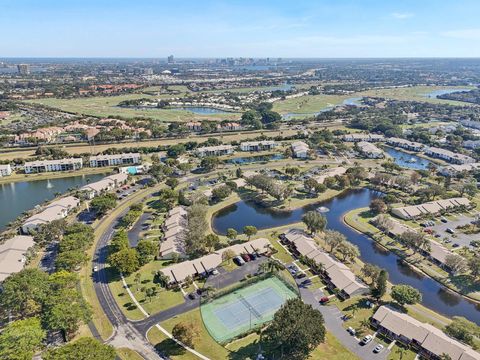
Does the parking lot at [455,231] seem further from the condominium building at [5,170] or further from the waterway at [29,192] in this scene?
the condominium building at [5,170]

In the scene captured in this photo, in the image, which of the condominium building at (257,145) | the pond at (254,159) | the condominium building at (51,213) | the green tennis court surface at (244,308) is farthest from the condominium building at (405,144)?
the condominium building at (51,213)

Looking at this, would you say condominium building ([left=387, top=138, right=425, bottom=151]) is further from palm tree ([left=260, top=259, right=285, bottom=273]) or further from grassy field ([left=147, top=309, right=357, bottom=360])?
grassy field ([left=147, top=309, right=357, bottom=360])

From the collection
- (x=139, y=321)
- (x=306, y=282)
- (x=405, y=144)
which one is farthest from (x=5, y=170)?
(x=405, y=144)

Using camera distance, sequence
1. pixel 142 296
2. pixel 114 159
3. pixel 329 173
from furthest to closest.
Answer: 1. pixel 114 159
2. pixel 329 173
3. pixel 142 296

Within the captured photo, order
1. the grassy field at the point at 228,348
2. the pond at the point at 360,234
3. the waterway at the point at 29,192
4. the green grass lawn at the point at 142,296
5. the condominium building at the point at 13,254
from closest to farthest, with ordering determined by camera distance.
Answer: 1. the grassy field at the point at 228,348
2. the green grass lawn at the point at 142,296
3. the pond at the point at 360,234
4. the condominium building at the point at 13,254
5. the waterway at the point at 29,192

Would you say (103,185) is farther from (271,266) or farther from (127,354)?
(127,354)
